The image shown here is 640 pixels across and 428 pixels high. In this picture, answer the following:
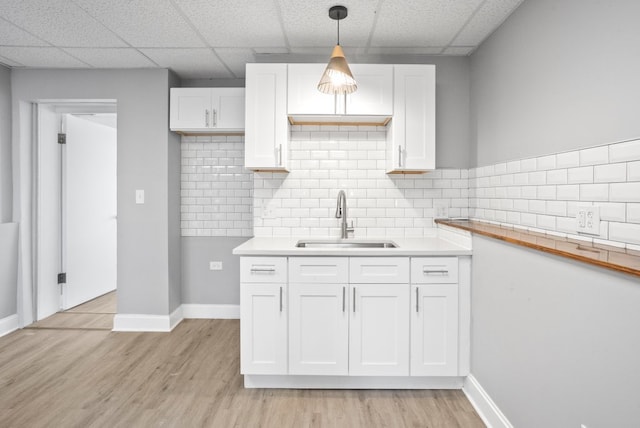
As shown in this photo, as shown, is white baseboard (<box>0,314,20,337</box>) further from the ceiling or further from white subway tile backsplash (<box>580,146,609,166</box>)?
white subway tile backsplash (<box>580,146,609,166</box>)

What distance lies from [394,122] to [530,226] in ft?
3.80

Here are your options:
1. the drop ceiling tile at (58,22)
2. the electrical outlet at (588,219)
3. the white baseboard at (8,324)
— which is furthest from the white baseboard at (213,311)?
the electrical outlet at (588,219)

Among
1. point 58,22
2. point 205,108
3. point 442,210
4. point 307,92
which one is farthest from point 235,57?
point 442,210

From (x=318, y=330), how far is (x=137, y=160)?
2.29m

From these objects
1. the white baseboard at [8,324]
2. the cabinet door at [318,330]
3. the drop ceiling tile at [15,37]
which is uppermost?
the drop ceiling tile at [15,37]

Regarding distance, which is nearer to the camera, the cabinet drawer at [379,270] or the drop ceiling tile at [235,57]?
the cabinet drawer at [379,270]

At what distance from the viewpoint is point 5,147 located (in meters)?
3.08

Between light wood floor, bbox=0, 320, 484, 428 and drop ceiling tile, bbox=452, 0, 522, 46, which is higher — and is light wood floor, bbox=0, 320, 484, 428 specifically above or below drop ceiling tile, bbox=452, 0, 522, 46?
below

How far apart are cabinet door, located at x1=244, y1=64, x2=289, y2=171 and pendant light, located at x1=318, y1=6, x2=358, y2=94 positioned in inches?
20.6

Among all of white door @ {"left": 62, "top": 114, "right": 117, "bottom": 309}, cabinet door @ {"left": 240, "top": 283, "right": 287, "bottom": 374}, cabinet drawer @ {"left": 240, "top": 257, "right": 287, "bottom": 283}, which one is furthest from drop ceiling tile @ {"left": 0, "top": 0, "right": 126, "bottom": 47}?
cabinet door @ {"left": 240, "top": 283, "right": 287, "bottom": 374}

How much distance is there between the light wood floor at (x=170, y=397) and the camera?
1907mm

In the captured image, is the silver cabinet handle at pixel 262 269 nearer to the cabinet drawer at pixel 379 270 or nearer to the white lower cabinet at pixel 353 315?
the white lower cabinet at pixel 353 315

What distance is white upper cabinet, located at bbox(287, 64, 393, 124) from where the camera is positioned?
253 cm

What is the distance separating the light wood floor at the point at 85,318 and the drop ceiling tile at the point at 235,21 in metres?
2.78
